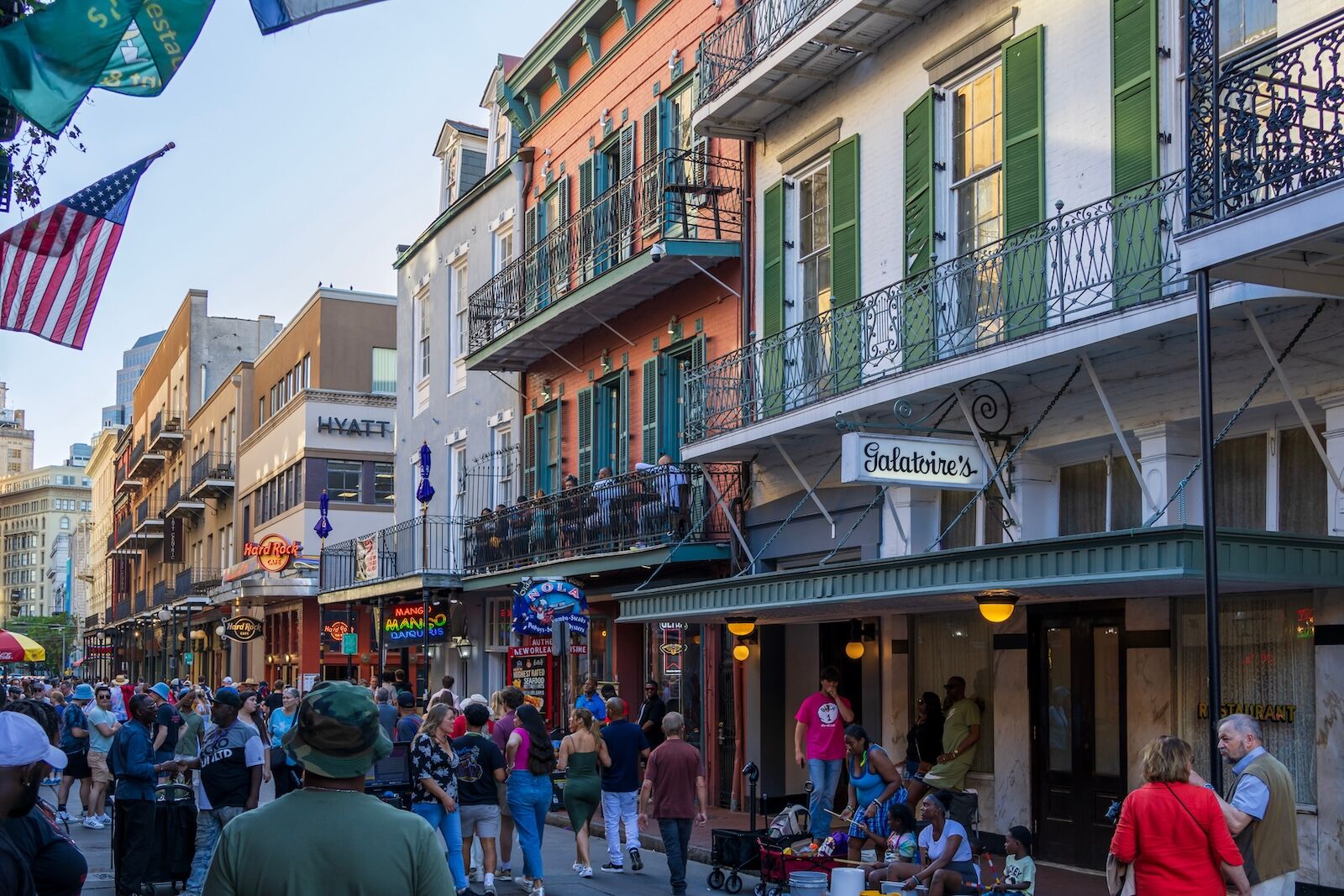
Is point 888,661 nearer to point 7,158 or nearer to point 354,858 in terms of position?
point 7,158

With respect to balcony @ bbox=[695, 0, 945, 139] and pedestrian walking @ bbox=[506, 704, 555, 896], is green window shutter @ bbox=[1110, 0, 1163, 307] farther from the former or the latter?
pedestrian walking @ bbox=[506, 704, 555, 896]

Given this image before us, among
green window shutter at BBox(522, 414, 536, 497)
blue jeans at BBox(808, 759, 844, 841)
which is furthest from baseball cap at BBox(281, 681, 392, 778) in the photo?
green window shutter at BBox(522, 414, 536, 497)

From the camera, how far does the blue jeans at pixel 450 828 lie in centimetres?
1309

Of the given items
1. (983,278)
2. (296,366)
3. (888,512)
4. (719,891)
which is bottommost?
(719,891)

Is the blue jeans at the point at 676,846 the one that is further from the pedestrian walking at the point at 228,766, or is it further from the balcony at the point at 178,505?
the balcony at the point at 178,505

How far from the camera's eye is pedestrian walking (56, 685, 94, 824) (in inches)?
784

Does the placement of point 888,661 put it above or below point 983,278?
below

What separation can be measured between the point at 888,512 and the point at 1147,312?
17.6 ft

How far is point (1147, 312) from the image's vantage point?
12.5 metres

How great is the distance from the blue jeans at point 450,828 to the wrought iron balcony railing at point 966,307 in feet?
19.4

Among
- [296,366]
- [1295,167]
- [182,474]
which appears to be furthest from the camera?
[182,474]

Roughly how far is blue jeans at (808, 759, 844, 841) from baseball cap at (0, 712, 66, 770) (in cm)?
1158

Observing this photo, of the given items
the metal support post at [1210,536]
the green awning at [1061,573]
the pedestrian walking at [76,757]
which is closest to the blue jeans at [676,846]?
the green awning at [1061,573]

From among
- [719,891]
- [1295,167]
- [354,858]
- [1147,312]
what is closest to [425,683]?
[719,891]
